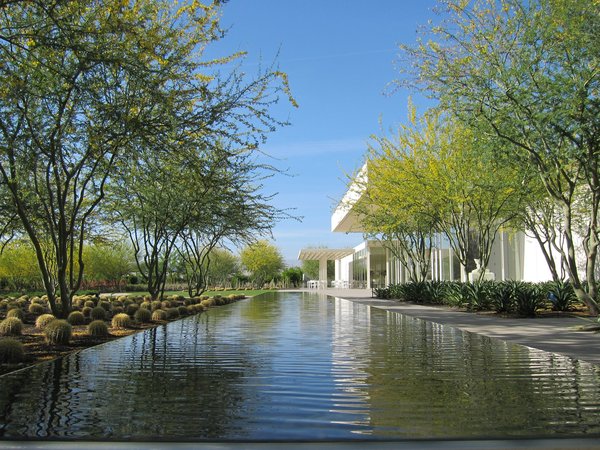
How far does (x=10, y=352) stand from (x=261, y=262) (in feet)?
187

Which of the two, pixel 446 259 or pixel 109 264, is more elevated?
pixel 109 264

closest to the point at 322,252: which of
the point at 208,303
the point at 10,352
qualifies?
the point at 208,303

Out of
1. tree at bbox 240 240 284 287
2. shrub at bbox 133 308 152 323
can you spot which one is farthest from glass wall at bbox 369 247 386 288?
shrub at bbox 133 308 152 323

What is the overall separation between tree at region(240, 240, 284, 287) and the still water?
169ft

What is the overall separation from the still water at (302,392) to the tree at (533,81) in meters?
5.27

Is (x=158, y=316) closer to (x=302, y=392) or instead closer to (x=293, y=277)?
(x=302, y=392)

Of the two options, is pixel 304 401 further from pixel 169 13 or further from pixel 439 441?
pixel 169 13

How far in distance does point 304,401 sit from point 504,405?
1.99 metres

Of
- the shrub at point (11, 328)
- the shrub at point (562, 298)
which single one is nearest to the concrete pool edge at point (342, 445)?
the shrub at point (11, 328)

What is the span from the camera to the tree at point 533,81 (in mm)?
12422

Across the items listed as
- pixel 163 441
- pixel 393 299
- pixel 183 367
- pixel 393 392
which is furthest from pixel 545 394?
pixel 393 299

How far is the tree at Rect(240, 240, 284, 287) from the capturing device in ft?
212

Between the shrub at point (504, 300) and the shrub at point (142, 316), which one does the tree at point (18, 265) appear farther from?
the shrub at point (504, 300)

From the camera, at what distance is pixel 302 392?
638 centimetres
